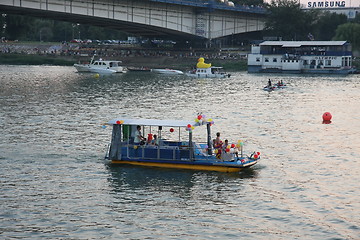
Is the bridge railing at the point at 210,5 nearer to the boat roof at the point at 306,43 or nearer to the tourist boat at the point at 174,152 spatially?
the boat roof at the point at 306,43

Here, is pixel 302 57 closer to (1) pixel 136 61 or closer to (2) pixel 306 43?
(2) pixel 306 43

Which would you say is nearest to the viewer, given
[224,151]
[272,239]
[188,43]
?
[272,239]

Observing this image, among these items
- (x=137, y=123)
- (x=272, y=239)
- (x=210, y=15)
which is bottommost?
(x=272, y=239)

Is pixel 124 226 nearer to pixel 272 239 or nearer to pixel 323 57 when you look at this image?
pixel 272 239

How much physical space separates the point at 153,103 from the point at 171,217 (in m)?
41.8

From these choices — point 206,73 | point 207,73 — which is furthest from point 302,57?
point 206,73

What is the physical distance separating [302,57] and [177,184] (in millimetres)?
101872

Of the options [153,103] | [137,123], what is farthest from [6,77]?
[137,123]

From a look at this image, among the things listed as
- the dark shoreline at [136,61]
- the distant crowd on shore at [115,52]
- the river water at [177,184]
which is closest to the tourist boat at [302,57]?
the dark shoreline at [136,61]

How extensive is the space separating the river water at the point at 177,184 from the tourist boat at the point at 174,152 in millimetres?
491

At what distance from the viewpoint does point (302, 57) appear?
5094 inches

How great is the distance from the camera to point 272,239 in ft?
79.7

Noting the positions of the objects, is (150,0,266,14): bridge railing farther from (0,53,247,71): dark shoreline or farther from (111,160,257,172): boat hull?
(111,160,257,172): boat hull

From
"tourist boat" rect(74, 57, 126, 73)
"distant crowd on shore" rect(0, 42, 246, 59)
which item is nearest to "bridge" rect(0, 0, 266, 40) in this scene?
"distant crowd on shore" rect(0, 42, 246, 59)
